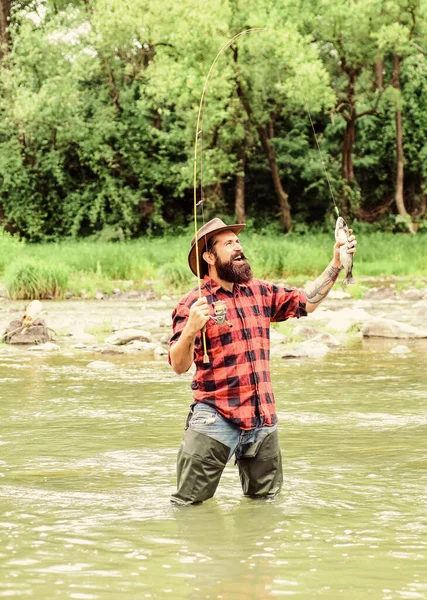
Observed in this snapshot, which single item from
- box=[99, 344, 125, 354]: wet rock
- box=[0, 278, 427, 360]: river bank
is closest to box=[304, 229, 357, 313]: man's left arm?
box=[0, 278, 427, 360]: river bank

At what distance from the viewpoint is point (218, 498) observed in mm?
5633

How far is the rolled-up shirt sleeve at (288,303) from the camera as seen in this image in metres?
5.39

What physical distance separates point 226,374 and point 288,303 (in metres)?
0.54

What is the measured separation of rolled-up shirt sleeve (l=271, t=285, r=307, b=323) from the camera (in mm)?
5391

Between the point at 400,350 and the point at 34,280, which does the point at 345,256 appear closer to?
the point at 400,350

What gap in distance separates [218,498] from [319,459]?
1.13 meters

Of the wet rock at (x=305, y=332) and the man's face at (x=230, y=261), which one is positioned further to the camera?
the wet rock at (x=305, y=332)

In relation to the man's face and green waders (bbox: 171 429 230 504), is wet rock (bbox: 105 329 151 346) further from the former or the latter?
the man's face

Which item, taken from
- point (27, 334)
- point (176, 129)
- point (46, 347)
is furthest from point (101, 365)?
point (176, 129)

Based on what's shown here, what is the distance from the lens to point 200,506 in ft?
17.8

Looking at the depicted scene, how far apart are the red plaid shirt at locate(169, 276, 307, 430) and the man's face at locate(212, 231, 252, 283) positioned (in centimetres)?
10

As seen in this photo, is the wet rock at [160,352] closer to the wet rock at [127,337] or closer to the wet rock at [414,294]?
the wet rock at [127,337]

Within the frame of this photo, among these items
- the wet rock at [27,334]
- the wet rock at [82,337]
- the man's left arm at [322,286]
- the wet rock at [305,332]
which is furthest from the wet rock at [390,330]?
the man's left arm at [322,286]

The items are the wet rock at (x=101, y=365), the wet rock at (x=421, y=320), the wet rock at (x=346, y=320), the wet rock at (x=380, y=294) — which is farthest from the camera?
the wet rock at (x=380, y=294)
